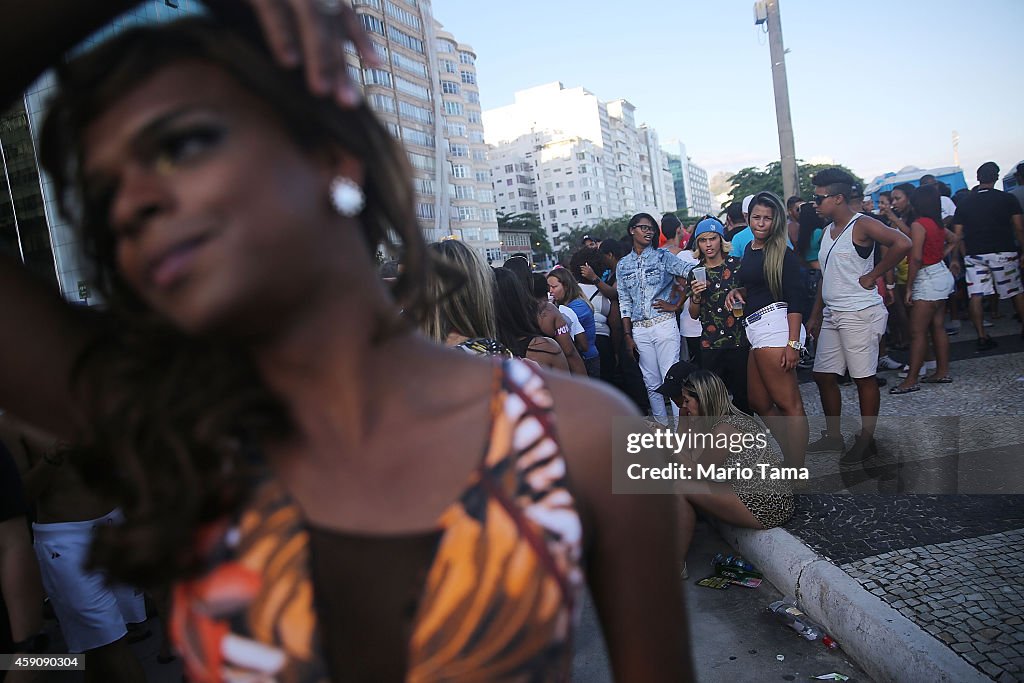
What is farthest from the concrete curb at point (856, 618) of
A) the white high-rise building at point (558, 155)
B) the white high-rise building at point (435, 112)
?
the white high-rise building at point (558, 155)

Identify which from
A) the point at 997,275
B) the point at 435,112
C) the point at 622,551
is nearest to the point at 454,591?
the point at 622,551

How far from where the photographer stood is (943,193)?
36.7ft

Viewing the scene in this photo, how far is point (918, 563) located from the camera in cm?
379

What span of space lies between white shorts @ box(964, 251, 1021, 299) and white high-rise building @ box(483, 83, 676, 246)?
4864 inches

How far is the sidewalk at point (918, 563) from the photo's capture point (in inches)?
119

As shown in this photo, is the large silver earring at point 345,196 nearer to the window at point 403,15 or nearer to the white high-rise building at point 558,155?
the window at point 403,15

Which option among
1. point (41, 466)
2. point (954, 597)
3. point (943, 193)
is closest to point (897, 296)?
point (943, 193)

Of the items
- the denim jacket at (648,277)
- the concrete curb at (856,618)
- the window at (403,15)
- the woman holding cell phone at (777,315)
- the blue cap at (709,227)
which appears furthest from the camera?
the window at (403,15)

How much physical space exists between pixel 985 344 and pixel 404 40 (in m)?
70.8

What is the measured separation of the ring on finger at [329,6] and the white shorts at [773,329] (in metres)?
5.17

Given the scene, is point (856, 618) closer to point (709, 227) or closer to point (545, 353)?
point (545, 353)

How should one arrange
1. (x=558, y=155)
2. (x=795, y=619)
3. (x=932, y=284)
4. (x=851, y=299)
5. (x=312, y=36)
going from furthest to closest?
(x=558, y=155)
(x=932, y=284)
(x=851, y=299)
(x=795, y=619)
(x=312, y=36)

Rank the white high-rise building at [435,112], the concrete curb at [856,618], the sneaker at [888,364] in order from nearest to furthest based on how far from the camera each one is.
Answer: the concrete curb at [856,618]
the sneaker at [888,364]
the white high-rise building at [435,112]

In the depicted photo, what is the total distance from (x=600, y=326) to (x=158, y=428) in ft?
24.8
